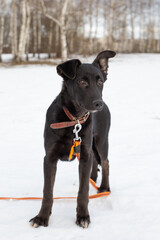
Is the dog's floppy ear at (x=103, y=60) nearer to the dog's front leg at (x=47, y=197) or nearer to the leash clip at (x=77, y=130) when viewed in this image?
the leash clip at (x=77, y=130)

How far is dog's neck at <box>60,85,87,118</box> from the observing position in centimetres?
302

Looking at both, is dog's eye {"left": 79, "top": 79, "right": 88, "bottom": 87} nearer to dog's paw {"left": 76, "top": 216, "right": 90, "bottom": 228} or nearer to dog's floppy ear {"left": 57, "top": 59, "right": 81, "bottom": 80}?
dog's floppy ear {"left": 57, "top": 59, "right": 81, "bottom": 80}

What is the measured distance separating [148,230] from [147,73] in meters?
16.2

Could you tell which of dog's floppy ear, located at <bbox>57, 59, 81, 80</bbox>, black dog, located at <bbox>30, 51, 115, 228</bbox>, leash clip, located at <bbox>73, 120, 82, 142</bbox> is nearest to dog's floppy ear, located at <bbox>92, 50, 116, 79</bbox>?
black dog, located at <bbox>30, 51, 115, 228</bbox>

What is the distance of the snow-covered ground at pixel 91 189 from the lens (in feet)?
9.82

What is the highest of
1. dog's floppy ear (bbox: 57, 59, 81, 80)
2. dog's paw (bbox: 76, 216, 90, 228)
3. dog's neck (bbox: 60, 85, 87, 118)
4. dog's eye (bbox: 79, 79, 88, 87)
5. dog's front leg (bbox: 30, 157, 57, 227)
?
dog's floppy ear (bbox: 57, 59, 81, 80)

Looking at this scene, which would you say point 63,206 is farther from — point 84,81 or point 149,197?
point 84,81

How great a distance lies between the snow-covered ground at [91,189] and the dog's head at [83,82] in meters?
1.30

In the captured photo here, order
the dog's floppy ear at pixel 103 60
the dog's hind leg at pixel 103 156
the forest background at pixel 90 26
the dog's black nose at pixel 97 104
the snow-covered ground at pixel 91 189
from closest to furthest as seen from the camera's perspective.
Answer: the dog's black nose at pixel 97 104
the snow-covered ground at pixel 91 189
the dog's floppy ear at pixel 103 60
the dog's hind leg at pixel 103 156
the forest background at pixel 90 26

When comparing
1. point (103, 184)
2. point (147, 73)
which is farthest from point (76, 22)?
point (103, 184)

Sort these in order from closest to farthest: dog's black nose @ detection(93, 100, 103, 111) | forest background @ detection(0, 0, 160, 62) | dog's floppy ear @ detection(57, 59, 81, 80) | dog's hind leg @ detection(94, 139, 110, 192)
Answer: dog's black nose @ detection(93, 100, 103, 111) < dog's floppy ear @ detection(57, 59, 81, 80) < dog's hind leg @ detection(94, 139, 110, 192) < forest background @ detection(0, 0, 160, 62)

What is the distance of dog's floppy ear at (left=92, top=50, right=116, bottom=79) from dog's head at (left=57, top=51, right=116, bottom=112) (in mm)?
217

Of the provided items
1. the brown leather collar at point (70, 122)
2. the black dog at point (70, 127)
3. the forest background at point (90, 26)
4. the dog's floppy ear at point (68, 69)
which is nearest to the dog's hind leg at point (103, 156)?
the black dog at point (70, 127)

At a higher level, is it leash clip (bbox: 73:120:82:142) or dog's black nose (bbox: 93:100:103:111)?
dog's black nose (bbox: 93:100:103:111)
